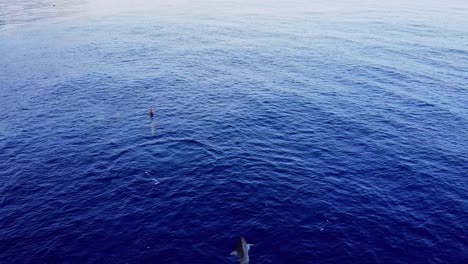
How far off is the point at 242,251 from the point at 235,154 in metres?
28.7

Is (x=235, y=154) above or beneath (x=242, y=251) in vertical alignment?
beneath

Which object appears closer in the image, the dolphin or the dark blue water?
the dolphin

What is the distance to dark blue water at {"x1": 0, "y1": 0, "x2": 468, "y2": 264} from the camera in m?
53.5

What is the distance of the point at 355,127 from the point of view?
86.4 metres

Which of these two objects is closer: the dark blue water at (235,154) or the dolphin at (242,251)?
the dolphin at (242,251)

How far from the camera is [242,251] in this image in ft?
163

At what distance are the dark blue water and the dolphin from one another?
3.81ft

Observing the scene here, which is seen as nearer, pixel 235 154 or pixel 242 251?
pixel 242 251

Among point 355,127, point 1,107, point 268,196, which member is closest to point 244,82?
point 355,127

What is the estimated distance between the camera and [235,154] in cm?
7612

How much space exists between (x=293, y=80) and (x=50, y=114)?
6858 cm

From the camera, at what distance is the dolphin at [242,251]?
48.8m

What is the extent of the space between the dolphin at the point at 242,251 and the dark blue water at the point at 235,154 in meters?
1.16

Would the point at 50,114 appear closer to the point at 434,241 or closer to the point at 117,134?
the point at 117,134
